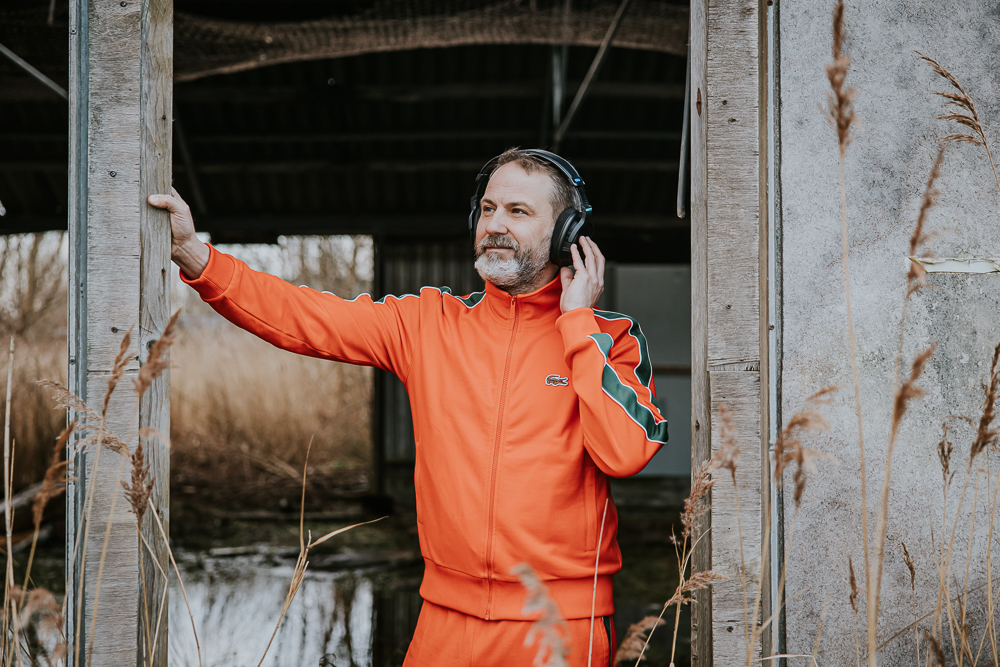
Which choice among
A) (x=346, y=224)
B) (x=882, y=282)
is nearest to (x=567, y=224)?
(x=882, y=282)

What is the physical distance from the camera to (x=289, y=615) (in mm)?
4816

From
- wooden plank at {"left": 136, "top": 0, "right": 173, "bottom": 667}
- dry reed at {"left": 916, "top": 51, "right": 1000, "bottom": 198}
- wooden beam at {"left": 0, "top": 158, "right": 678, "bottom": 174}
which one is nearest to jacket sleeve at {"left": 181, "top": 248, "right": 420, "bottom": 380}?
wooden plank at {"left": 136, "top": 0, "right": 173, "bottom": 667}

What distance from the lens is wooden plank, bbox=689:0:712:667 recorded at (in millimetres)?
1984

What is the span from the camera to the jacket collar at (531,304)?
2.27m

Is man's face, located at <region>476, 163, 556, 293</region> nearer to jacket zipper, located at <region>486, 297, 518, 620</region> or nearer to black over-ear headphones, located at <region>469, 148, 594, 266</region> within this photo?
black over-ear headphones, located at <region>469, 148, 594, 266</region>

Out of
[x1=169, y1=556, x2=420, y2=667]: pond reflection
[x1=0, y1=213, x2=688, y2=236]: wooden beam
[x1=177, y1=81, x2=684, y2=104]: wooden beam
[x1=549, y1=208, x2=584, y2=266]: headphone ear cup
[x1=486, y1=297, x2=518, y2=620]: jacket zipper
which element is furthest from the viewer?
[x1=0, y1=213, x2=688, y2=236]: wooden beam

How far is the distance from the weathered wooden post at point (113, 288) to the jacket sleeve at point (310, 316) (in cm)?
19

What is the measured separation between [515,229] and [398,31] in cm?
305

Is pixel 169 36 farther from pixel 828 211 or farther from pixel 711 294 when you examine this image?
pixel 828 211

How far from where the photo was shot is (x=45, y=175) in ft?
24.1

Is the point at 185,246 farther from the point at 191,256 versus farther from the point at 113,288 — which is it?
the point at 113,288

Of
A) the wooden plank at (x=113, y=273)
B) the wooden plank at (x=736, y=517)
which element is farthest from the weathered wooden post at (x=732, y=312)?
the wooden plank at (x=113, y=273)

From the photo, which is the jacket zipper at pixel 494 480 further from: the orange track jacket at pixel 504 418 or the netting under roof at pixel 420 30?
the netting under roof at pixel 420 30

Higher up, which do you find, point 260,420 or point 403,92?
point 403,92
